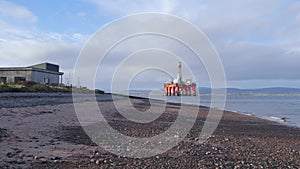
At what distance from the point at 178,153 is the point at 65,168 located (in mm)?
3276

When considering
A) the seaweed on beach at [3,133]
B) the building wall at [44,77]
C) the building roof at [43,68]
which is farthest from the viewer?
the building wall at [44,77]

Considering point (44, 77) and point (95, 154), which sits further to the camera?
point (44, 77)

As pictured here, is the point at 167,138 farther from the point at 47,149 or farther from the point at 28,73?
the point at 28,73

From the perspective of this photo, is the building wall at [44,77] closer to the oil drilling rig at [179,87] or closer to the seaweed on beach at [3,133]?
the seaweed on beach at [3,133]

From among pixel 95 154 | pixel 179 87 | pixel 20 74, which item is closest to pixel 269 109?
pixel 20 74

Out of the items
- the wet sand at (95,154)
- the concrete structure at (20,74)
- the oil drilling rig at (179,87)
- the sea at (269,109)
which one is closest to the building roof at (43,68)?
the concrete structure at (20,74)

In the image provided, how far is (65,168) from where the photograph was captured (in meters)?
5.87

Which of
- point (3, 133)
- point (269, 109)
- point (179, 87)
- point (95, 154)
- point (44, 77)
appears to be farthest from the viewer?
point (179, 87)

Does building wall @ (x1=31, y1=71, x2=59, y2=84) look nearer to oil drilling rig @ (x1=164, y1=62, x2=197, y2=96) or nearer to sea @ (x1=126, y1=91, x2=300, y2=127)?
sea @ (x1=126, y1=91, x2=300, y2=127)

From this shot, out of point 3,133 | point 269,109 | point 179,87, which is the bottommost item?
point 269,109

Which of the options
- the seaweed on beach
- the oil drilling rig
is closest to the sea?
the seaweed on beach

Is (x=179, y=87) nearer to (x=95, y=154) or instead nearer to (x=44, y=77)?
(x=44, y=77)

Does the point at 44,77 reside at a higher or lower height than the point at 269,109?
higher

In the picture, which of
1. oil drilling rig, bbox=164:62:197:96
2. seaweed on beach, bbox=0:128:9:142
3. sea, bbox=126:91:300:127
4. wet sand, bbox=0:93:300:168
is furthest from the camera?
oil drilling rig, bbox=164:62:197:96
